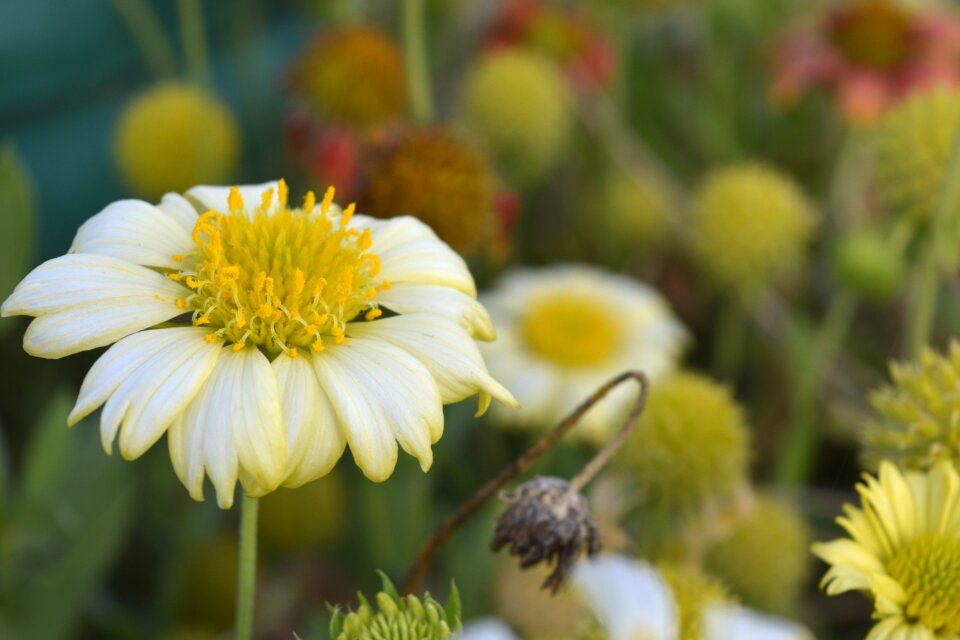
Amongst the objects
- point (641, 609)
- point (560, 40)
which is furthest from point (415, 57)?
point (641, 609)

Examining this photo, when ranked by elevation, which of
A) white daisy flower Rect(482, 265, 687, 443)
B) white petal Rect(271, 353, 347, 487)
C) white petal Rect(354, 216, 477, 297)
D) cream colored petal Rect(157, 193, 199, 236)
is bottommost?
white daisy flower Rect(482, 265, 687, 443)

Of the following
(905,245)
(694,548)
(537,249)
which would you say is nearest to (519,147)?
(537,249)

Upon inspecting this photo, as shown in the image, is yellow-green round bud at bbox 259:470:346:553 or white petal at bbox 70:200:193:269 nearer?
white petal at bbox 70:200:193:269

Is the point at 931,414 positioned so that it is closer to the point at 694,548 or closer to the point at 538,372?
the point at 694,548

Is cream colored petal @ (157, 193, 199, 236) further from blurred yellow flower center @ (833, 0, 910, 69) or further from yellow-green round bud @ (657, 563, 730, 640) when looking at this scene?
blurred yellow flower center @ (833, 0, 910, 69)

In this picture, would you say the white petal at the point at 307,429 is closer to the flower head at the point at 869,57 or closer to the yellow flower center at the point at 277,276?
the yellow flower center at the point at 277,276

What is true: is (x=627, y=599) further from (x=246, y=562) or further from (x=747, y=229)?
(x=747, y=229)

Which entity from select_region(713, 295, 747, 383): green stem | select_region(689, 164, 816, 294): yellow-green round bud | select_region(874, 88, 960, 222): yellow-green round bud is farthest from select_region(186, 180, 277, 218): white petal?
select_region(713, 295, 747, 383): green stem
